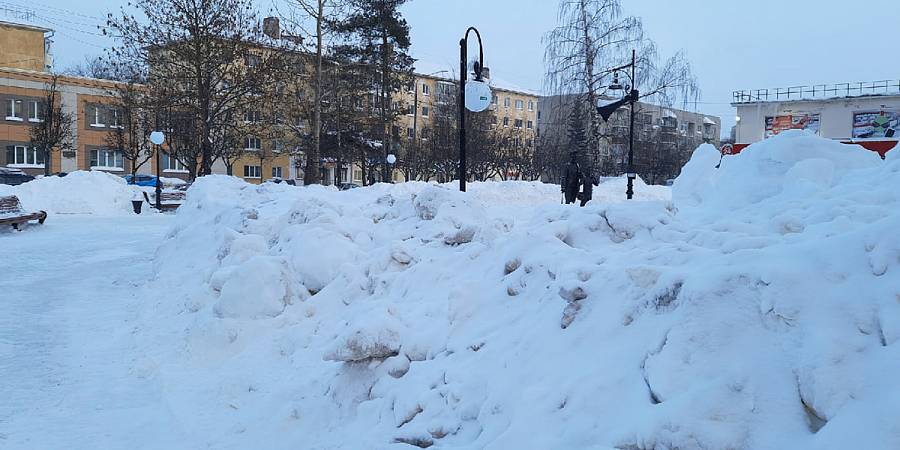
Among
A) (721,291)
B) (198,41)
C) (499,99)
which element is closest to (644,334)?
(721,291)

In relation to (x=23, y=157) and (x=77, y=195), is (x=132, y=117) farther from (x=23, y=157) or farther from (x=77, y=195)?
(x=77, y=195)

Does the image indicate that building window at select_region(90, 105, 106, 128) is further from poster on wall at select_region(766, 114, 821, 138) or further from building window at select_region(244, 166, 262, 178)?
poster on wall at select_region(766, 114, 821, 138)

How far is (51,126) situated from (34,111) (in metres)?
5.36

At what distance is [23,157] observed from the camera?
4531cm

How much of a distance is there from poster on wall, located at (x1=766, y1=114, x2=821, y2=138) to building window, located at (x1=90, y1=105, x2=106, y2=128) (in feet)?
158

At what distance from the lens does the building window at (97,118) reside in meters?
47.0

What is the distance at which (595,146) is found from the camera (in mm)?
30516

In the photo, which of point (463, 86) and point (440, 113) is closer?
point (463, 86)

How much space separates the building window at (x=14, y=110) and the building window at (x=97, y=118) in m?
4.30

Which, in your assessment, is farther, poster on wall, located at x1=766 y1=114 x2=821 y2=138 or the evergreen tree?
poster on wall, located at x1=766 y1=114 x2=821 y2=138

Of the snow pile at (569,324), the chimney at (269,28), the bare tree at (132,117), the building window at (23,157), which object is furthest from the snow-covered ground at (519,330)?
the building window at (23,157)

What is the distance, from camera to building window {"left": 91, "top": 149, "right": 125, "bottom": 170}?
156 feet

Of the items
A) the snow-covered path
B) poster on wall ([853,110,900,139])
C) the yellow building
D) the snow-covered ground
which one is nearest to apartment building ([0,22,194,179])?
the yellow building

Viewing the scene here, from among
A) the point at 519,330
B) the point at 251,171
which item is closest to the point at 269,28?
the point at 251,171
